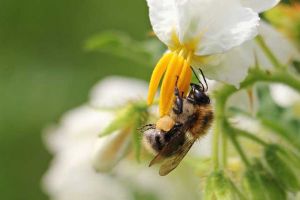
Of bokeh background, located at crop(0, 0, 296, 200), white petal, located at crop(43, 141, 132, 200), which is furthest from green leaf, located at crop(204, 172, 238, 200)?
bokeh background, located at crop(0, 0, 296, 200)

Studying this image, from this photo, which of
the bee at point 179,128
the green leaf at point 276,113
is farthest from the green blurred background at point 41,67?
the bee at point 179,128

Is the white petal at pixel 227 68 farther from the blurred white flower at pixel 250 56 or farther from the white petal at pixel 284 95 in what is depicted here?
the white petal at pixel 284 95

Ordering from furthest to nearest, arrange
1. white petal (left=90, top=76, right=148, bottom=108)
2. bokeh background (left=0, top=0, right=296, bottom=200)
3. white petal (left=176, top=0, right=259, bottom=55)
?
bokeh background (left=0, top=0, right=296, bottom=200), white petal (left=90, top=76, right=148, bottom=108), white petal (left=176, top=0, right=259, bottom=55)

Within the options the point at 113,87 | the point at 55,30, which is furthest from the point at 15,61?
the point at 113,87

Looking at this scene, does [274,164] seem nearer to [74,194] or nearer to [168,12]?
[168,12]

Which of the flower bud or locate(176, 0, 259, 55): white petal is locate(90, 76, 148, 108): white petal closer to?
the flower bud
